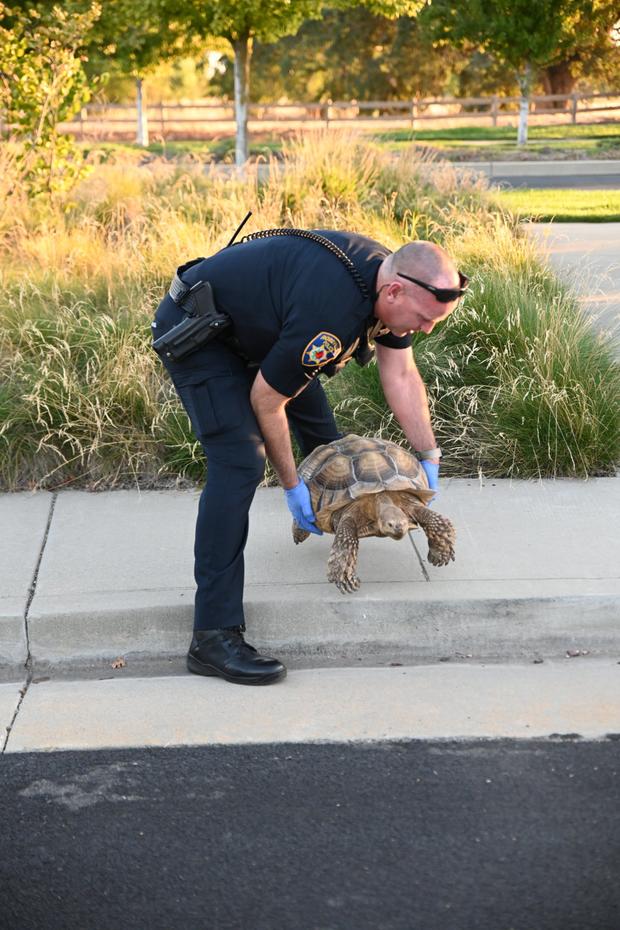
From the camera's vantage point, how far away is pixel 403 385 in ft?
14.3

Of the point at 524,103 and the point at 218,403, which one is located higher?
the point at 524,103

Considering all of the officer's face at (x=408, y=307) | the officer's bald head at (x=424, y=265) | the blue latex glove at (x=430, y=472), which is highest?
the officer's bald head at (x=424, y=265)

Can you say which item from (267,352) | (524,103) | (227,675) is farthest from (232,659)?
(524,103)

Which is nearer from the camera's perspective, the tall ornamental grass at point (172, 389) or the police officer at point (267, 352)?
the police officer at point (267, 352)

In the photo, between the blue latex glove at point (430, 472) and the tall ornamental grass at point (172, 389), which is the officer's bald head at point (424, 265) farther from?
the tall ornamental grass at point (172, 389)

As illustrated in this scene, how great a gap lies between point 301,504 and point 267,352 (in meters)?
0.65

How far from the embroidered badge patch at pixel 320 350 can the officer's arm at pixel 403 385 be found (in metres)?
0.69

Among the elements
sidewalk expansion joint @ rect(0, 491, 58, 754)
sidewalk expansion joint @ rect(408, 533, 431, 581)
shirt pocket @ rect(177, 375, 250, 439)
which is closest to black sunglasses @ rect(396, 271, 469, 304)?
shirt pocket @ rect(177, 375, 250, 439)

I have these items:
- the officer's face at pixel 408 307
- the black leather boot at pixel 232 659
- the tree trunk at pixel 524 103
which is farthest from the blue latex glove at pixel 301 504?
the tree trunk at pixel 524 103

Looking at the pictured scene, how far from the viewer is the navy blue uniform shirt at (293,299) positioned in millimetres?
3635

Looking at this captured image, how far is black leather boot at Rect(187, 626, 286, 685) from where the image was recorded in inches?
160

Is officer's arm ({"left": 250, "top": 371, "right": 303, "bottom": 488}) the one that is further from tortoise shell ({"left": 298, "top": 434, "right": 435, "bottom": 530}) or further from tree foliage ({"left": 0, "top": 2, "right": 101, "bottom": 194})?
tree foliage ({"left": 0, "top": 2, "right": 101, "bottom": 194})

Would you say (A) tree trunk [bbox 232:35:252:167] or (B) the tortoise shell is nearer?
(B) the tortoise shell

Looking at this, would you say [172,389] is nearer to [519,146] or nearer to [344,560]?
[344,560]
